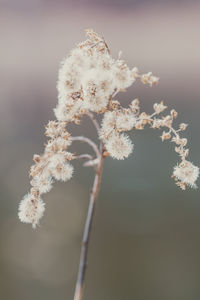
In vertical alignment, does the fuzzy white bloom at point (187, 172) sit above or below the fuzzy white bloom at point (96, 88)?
below

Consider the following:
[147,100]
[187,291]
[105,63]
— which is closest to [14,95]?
[147,100]

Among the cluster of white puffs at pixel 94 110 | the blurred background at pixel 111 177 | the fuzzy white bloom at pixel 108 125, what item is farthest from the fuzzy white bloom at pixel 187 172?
the blurred background at pixel 111 177

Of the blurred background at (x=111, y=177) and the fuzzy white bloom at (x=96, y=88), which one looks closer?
the fuzzy white bloom at (x=96, y=88)

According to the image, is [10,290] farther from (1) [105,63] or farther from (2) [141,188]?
(1) [105,63]

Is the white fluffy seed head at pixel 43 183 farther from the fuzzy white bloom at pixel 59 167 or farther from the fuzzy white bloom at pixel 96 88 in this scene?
the fuzzy white bloom at pixel 96 88

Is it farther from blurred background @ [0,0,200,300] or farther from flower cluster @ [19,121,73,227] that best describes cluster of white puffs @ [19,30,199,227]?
blurred background @ [0,0,200,300]

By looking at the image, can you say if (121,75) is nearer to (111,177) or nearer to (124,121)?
(124,121)
